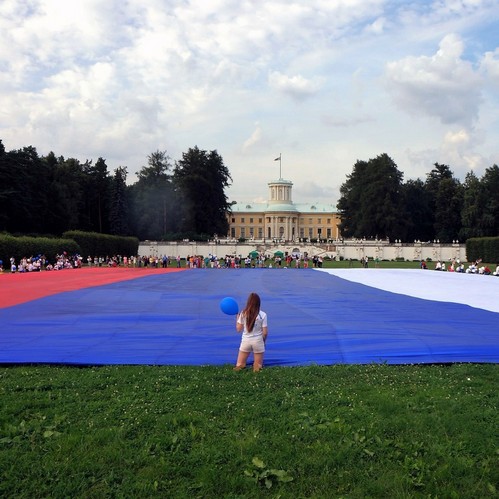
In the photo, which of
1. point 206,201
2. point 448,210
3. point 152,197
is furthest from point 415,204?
point 152,197

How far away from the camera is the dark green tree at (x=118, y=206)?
76125mm

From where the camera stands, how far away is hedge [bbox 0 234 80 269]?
128 ft

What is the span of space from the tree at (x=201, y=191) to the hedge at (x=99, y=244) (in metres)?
12.4

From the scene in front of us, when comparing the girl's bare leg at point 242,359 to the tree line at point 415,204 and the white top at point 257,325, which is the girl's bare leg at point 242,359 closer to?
the white top at point 257,325

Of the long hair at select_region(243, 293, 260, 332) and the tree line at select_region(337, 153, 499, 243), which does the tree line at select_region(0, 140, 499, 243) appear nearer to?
the tree line at select_region(337, 153, 499, 243)

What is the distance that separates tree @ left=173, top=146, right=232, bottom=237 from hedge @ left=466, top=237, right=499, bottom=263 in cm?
3582

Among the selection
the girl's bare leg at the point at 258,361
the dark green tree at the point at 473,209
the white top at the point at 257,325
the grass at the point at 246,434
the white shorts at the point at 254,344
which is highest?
the dark green tree at the point at 473,209

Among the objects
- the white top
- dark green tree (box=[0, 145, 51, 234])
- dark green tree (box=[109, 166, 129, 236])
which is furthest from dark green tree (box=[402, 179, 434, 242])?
the white top

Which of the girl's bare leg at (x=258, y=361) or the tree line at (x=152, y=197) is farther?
the tree line at (x=152, y=197)

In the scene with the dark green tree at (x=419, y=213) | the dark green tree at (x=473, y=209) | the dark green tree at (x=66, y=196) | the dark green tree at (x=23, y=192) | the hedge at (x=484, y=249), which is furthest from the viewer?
the dark green tree at (x=419, y=213)

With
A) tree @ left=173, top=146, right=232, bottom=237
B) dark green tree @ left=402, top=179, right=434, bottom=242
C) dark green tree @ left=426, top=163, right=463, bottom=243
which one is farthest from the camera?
dark green tree @ left=402, top=179, right=434, bottom=242

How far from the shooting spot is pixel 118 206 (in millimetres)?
76312

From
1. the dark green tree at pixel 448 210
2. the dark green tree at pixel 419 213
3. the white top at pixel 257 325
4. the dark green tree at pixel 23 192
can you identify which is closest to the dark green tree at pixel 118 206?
the dark green tree at pixel 23 192

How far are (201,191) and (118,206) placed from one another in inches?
475
